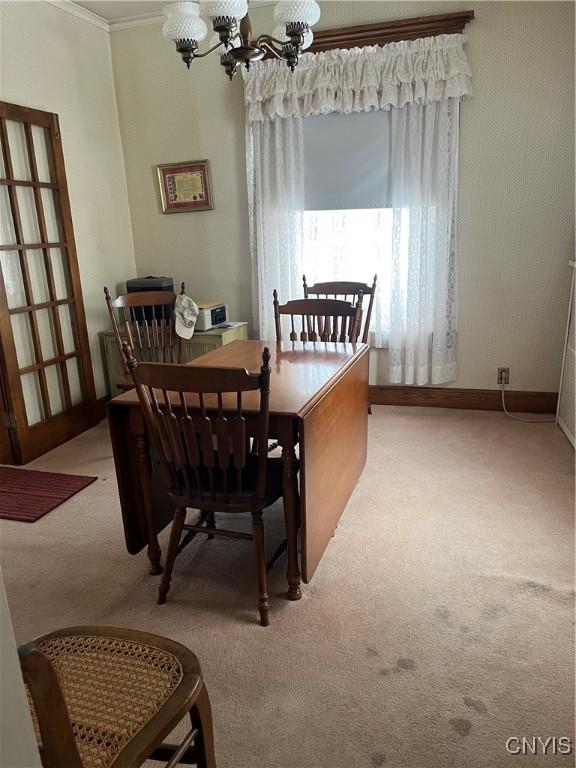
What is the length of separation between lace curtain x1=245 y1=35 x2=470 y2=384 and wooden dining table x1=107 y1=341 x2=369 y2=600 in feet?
4.46

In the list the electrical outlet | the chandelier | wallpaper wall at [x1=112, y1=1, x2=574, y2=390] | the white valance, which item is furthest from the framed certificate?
the electrical outlet

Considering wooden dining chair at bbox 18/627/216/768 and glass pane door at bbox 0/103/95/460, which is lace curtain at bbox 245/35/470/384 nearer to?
glass pane door at bbox 0/103/95/460

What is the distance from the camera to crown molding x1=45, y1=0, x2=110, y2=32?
3420mm

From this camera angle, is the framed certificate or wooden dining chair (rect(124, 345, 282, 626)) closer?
wooden dining chair (rect(124, 345, 282, 626))

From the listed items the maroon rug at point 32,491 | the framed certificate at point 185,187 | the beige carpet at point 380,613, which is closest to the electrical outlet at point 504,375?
the beige carpet at point 380,613

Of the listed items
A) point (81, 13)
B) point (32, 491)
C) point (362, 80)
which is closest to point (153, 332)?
point (32, 491)

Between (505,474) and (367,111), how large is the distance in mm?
2442

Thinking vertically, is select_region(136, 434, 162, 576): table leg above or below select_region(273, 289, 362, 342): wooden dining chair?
below

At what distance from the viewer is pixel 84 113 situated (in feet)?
12.2

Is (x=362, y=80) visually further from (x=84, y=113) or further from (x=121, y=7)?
(x=84, y=113)

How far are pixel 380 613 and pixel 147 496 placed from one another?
0.96 meters

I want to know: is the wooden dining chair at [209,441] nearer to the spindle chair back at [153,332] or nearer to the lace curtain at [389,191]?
the spindle chair back at [153,332]

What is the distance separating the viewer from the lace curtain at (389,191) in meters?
3.37

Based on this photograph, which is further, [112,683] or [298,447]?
[298,447]
